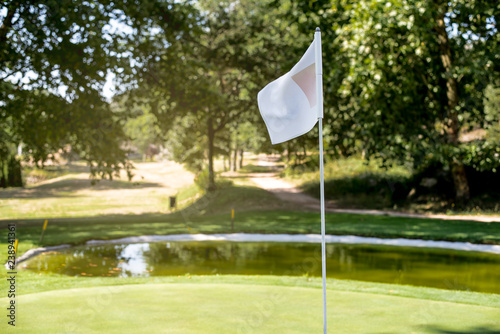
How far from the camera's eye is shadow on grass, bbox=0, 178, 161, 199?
4095cm

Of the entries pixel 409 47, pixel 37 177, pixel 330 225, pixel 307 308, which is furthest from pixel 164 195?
pixel 307 308

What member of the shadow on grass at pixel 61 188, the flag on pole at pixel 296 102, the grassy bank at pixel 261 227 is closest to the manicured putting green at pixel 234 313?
the flag on pole at pixel 296 102

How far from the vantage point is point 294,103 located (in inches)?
219

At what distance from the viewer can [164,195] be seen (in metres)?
46.1

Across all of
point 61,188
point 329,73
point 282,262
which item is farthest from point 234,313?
point 61,188

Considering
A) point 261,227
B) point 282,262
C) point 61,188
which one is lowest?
point 61,188

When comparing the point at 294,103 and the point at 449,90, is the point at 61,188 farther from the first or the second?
the point at 294,103

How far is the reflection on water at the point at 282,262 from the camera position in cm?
1202

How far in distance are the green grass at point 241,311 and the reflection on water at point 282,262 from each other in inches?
122

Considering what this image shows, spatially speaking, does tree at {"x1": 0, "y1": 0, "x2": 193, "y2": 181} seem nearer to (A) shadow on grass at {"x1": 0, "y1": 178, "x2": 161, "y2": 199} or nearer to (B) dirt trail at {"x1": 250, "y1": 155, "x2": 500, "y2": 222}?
(B) dirt trail at {"x1": 250, "y1": 155, "x2": 500, "y2": 222}

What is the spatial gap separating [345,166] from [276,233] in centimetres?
2136

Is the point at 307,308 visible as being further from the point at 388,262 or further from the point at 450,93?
the point at 450,93

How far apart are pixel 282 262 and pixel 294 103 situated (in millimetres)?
8851

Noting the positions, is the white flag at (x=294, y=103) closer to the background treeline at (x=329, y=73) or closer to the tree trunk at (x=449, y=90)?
the background treeline at (x=329, y=73)
